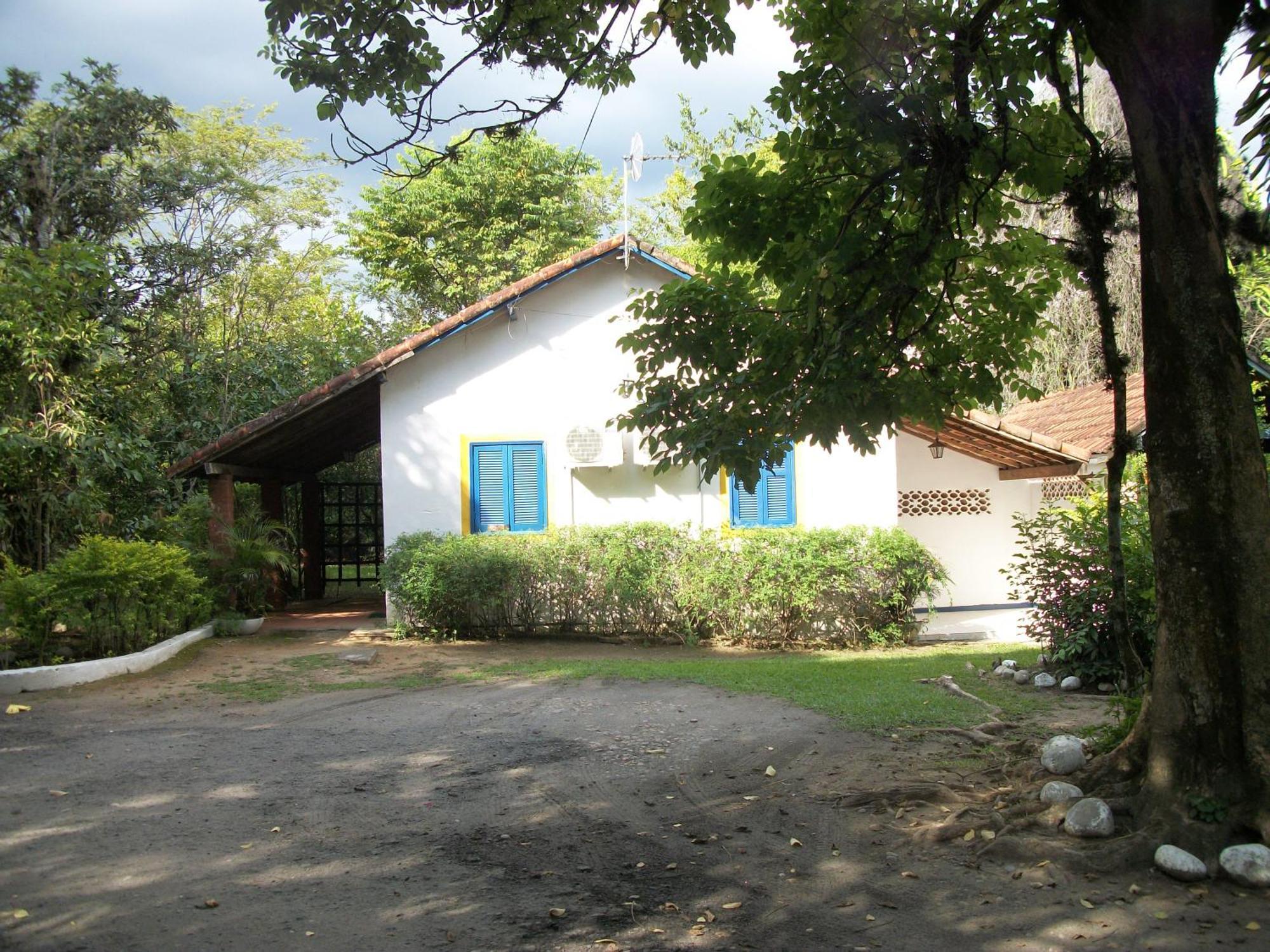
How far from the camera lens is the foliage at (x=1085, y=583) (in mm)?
7961

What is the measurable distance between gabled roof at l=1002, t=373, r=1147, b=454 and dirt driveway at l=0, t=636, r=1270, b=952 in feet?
30.9

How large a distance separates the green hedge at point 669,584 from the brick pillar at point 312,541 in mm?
7233

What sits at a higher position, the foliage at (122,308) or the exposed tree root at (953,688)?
the foliage at (122,308)

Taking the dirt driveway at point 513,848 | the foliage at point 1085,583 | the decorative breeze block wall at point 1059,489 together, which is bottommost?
the dirt driveway at point 513,848

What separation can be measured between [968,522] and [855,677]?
25.5ft

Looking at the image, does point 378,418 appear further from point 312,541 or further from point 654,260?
point 654,260

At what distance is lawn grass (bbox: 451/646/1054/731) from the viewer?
7438mm

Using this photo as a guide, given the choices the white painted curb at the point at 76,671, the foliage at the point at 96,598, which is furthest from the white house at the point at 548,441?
the white painted curb at the point at 76,671

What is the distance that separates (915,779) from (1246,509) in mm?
2336

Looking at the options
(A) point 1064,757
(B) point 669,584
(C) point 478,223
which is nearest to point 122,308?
(B) point 669,584

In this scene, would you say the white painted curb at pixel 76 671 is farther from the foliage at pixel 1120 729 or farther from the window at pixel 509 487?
the foliage at pixel 1120 729

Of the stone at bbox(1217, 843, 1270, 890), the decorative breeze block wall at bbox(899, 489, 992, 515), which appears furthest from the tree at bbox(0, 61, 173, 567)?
the decorative breeze block wall at bbox(899, 489, 992, 515)

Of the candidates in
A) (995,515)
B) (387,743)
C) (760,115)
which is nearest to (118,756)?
(387,743)

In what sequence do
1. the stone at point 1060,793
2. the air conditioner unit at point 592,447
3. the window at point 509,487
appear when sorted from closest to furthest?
the stone at point 1060,793 < the air conditioner unit at point 592,447 < the window at point 509,487
